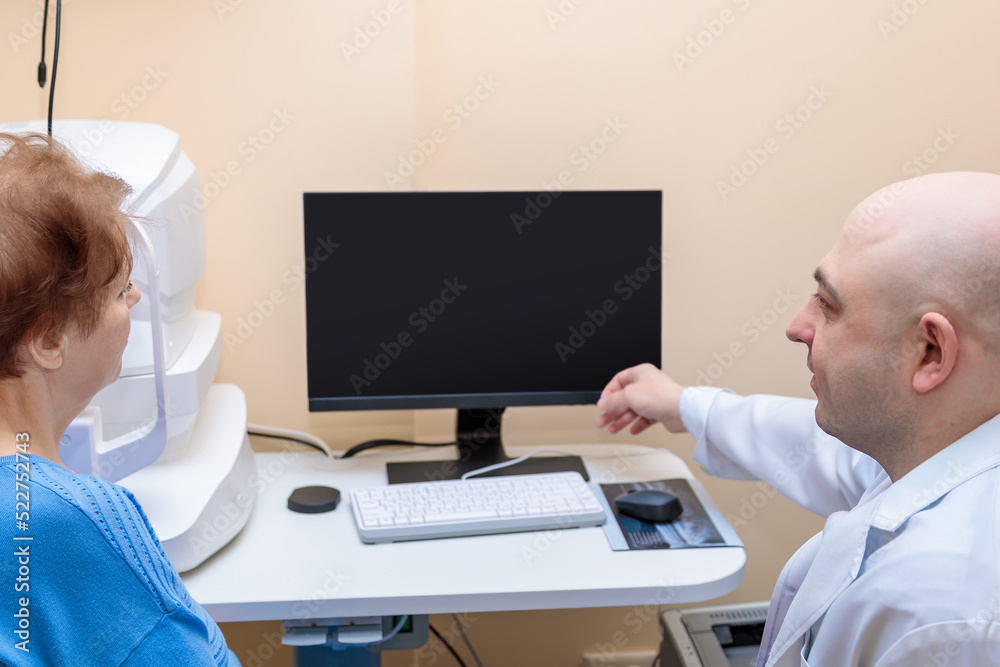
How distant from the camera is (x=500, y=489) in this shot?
143cm

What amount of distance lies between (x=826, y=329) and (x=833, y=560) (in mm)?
266

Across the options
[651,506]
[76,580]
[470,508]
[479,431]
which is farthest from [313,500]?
[76,580]

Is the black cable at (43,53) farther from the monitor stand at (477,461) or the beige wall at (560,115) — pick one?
the monitor stand at (477,461)

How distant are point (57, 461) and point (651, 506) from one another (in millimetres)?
879

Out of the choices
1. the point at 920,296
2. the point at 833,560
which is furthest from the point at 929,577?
the point at 920,296

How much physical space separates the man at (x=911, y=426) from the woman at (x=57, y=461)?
2.21 ft

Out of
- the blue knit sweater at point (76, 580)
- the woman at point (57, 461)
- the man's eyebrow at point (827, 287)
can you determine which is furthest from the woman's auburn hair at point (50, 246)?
the man's eyebrow at point (827, 287)

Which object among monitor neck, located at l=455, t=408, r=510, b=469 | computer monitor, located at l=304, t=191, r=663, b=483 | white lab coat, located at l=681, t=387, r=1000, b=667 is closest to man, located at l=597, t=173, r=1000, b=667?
white lab coat, located at l=681, t=387, r=1000, b=667

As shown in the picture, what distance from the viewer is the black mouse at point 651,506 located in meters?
1.38

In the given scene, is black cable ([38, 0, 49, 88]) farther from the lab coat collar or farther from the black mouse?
the lab coat collar

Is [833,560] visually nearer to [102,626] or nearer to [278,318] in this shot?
[102,626]

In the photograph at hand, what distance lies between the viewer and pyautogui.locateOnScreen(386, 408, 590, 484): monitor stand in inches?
61.4

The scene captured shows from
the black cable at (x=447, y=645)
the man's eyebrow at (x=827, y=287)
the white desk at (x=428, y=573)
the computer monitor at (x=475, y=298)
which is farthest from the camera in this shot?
the black cable at (x=447, y=645)

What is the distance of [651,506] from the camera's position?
1.38m
